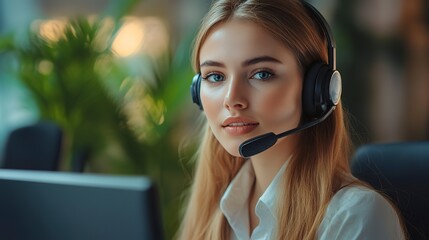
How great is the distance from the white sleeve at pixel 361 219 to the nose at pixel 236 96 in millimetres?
235

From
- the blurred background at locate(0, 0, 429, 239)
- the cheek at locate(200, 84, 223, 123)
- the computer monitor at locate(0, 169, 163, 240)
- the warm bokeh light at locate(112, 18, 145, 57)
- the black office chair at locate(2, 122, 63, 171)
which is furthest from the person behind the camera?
the warm bokeh light at locate(112, 18, 145, 57)

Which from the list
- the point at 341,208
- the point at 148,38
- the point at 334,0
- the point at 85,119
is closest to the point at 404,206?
the point at 341,208

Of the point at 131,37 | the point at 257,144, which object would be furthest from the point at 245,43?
the point at 131,37

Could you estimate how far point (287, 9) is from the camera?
3.75 ft

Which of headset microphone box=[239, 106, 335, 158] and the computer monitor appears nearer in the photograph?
the computer monitor

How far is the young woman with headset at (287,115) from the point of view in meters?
1.07

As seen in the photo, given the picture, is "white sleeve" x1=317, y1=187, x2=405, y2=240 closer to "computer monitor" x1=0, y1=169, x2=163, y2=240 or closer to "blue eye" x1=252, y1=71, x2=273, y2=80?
"blue eye" x1=252, y1=71, x2=273, y2=80

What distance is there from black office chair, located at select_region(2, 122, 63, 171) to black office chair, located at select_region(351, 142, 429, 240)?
52.8 inches

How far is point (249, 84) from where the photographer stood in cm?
110

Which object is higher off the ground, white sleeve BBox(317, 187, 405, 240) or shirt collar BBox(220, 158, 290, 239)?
white sleeve BBox(317, 187, 405, 240)

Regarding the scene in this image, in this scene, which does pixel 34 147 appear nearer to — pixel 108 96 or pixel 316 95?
pixel 108 96

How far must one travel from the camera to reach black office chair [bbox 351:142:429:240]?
4.09 feet

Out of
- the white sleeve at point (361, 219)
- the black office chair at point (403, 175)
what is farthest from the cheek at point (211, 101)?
the black office chair at point (403, 175)

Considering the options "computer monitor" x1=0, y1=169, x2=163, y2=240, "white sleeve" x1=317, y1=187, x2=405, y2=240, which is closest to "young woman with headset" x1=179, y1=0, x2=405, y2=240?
"white sleeve" x1=317, y1=187, x2=405, y2=240
